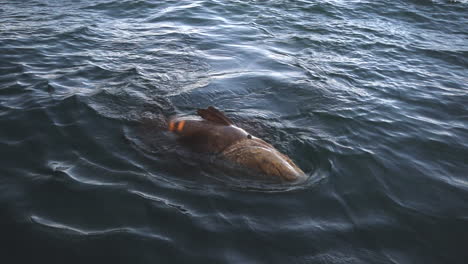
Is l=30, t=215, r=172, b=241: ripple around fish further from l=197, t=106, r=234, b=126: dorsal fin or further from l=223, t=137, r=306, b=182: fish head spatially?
l=197, t=106, r=234, b=126: dorsal fin

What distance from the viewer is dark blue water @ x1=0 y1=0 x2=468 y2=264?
12.5 feet

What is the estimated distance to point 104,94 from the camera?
22.3 feet

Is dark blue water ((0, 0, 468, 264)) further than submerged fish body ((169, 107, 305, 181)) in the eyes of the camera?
No

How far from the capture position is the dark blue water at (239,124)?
3.80 meters

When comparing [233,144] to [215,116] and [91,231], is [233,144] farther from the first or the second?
[91,231]

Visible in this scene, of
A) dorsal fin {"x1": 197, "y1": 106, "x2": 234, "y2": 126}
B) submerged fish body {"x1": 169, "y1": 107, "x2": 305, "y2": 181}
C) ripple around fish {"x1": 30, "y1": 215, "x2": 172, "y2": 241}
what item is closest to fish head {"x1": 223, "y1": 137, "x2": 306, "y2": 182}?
submerged fish body {"x1": 169, "y1": 107, "x2": 305, "y2": 181}

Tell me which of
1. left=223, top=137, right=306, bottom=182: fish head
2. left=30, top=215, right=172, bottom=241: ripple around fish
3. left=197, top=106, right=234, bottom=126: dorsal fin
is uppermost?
left=197, top=106, right=234, bottom=126: dorsal fin

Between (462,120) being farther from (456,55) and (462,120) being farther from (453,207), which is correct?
(456,55)

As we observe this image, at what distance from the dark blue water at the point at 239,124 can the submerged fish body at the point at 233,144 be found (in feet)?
0.59

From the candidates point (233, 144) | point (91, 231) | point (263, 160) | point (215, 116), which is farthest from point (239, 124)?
point (91, 231)

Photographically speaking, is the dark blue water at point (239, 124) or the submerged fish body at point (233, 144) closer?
the dark blue water at point (239, 124)

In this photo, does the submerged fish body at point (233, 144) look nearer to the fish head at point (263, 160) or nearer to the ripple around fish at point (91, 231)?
the fish head at point (263, 160)

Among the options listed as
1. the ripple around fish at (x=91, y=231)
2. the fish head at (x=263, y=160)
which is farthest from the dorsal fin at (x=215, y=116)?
the ripple around fish at (x=91, y=231)

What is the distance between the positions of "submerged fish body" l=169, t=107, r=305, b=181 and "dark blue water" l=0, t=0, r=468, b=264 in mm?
178
